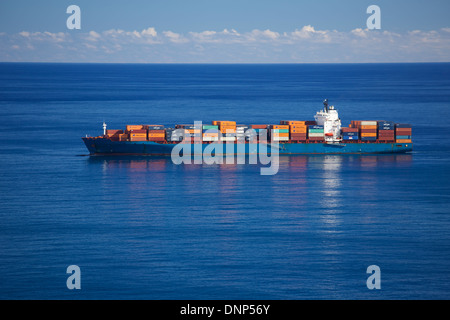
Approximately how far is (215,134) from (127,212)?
113 feet

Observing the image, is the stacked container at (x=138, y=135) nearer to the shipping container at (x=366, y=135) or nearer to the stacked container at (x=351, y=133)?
the stacked container at (x=351, y=133)

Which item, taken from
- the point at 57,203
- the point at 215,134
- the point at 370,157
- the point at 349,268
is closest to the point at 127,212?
the point at 57,203

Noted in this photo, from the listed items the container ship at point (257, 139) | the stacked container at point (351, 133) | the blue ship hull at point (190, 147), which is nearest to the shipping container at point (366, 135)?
the container ship at point (257, 139)

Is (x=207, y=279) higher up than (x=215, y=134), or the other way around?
(x=215, y=134)

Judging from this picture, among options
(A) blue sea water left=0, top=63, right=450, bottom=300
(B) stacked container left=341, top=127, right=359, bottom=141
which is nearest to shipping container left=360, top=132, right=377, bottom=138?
(B) stacked container left=341, top=127, right=359, bottom=141

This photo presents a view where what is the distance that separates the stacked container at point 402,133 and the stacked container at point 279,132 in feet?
54.1

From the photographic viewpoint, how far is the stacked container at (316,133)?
107312 mm

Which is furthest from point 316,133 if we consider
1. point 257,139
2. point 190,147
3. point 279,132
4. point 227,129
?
point 190,147

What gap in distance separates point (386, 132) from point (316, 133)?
1025 cm

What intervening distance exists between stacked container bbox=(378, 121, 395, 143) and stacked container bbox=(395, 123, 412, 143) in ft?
1.98

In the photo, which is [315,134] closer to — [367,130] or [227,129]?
[367,130]

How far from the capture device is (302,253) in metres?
58.7

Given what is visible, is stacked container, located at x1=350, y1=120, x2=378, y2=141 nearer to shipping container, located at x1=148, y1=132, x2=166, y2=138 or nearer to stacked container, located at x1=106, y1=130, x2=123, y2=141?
shipping container, located at x1=148, y1=132, x2=166, y2=138

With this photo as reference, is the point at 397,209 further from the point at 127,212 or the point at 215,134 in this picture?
the point at 215,134
